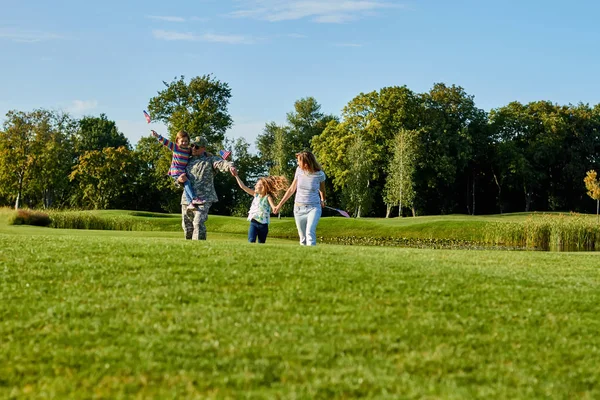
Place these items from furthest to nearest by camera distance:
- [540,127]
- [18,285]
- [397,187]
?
[540,127]
[397,187]
[18,285]

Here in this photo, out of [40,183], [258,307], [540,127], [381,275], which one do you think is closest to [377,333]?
[258,307]

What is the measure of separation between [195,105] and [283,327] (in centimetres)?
5943

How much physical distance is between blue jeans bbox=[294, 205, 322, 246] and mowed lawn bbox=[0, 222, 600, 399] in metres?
3.41

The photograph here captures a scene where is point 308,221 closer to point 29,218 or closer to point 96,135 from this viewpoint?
point 29,218

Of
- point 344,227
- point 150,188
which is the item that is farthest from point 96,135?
point 344,227

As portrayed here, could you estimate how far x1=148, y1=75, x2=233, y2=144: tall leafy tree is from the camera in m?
65.2

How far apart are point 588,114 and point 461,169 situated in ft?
67.4

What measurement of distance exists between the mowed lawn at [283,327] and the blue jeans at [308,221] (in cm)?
341

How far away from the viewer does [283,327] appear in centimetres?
852

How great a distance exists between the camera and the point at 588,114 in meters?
83.4

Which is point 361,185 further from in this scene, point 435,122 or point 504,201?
point 504,201

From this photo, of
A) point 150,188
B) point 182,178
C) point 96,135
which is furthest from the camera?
point 96,135

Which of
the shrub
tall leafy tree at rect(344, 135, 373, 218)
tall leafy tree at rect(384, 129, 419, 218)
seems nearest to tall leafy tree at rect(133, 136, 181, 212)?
tall leafy tree at rect(344, 135, 373, 218)

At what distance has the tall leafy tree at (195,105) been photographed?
6519cm
